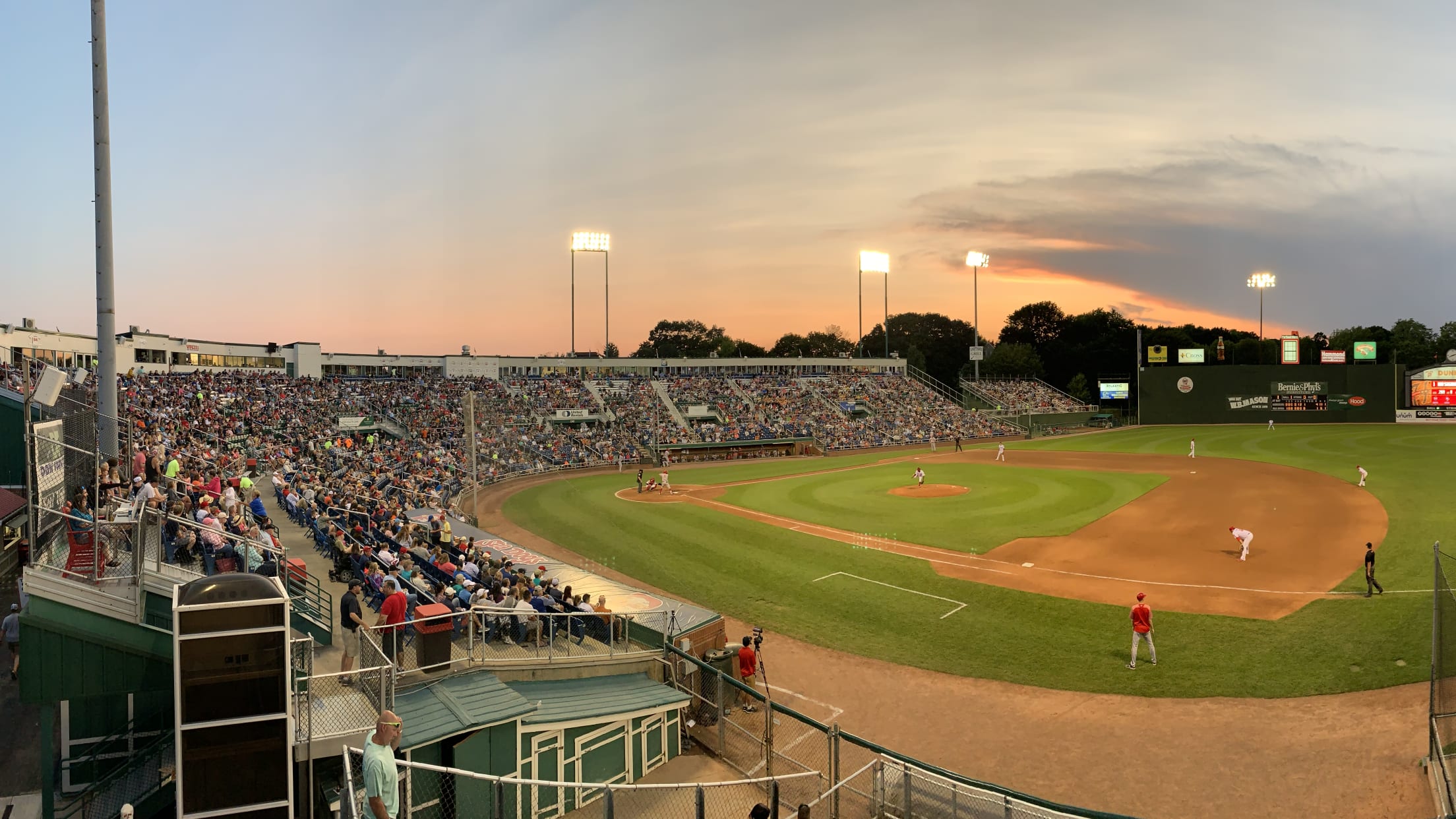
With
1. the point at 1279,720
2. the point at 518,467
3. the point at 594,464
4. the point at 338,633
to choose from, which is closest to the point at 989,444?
the point at 594,464

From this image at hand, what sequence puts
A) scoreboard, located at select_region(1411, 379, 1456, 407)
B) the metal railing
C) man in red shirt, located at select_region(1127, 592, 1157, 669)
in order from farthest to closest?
scoreboard, located at select_region(1411, 379, 1456, 407)
man in red shirt, located at select_region(1127, 592, 1157, 669)
the metal railing

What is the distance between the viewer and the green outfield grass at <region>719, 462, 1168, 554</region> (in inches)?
1140

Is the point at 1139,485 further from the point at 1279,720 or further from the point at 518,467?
the point at 518,467

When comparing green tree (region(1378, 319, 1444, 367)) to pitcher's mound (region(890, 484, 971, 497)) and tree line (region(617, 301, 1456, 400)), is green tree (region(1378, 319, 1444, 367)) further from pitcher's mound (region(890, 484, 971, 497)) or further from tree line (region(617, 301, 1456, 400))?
pitcher's mound (region(890, 484, 971, 497))

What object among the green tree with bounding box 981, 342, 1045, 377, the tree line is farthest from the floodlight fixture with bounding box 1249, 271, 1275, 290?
the green tree with bounding box 981, 342, 1045, 377

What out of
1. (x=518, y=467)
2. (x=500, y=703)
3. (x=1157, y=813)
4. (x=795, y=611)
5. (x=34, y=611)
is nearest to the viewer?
(x=34, y=611)

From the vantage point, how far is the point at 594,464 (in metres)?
53.1

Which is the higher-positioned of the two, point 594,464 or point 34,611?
point 34,611

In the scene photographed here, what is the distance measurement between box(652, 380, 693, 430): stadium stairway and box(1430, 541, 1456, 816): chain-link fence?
51.0 meters

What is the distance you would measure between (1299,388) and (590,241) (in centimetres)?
6850

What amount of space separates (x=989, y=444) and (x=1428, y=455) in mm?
27458

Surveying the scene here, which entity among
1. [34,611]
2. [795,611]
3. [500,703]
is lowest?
[795,611]

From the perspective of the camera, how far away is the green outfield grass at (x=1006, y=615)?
51.5 ft

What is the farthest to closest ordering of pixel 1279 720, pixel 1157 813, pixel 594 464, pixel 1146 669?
pixel 594 464 → pixel 1146 669 → pixel 1279 720 → pixel 1157 813
